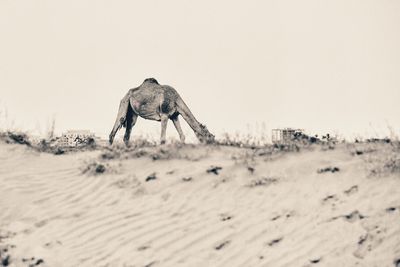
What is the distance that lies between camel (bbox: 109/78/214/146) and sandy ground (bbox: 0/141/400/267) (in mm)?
5618

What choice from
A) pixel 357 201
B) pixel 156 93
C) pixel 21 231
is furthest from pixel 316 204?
pixel 156 93

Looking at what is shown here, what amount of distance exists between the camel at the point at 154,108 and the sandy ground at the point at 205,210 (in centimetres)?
562

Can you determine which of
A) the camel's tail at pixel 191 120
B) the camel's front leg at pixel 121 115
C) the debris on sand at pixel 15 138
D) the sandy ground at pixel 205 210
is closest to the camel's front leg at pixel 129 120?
the camel's front leg at pixel 121 115

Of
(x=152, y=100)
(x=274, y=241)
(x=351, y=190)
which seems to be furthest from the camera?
(x=152, y=100)

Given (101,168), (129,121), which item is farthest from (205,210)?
(129,121)

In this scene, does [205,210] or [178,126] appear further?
[178,126]

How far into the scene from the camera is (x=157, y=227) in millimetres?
11000

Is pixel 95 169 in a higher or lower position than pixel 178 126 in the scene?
lower

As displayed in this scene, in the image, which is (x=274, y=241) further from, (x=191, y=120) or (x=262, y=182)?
(x=191, y=120)

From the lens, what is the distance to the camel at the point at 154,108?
19.7 meters

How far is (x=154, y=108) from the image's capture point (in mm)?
19688

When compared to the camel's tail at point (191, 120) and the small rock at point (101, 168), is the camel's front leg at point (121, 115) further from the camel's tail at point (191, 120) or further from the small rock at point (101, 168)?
the small rock at point (101, 168)

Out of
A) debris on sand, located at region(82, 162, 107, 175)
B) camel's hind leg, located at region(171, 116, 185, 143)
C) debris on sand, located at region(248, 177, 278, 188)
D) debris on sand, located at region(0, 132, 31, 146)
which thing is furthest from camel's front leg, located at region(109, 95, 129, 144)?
debris on sand, located at region(248, 177, 278, 188)

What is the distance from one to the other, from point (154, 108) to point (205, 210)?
8.75 metres
